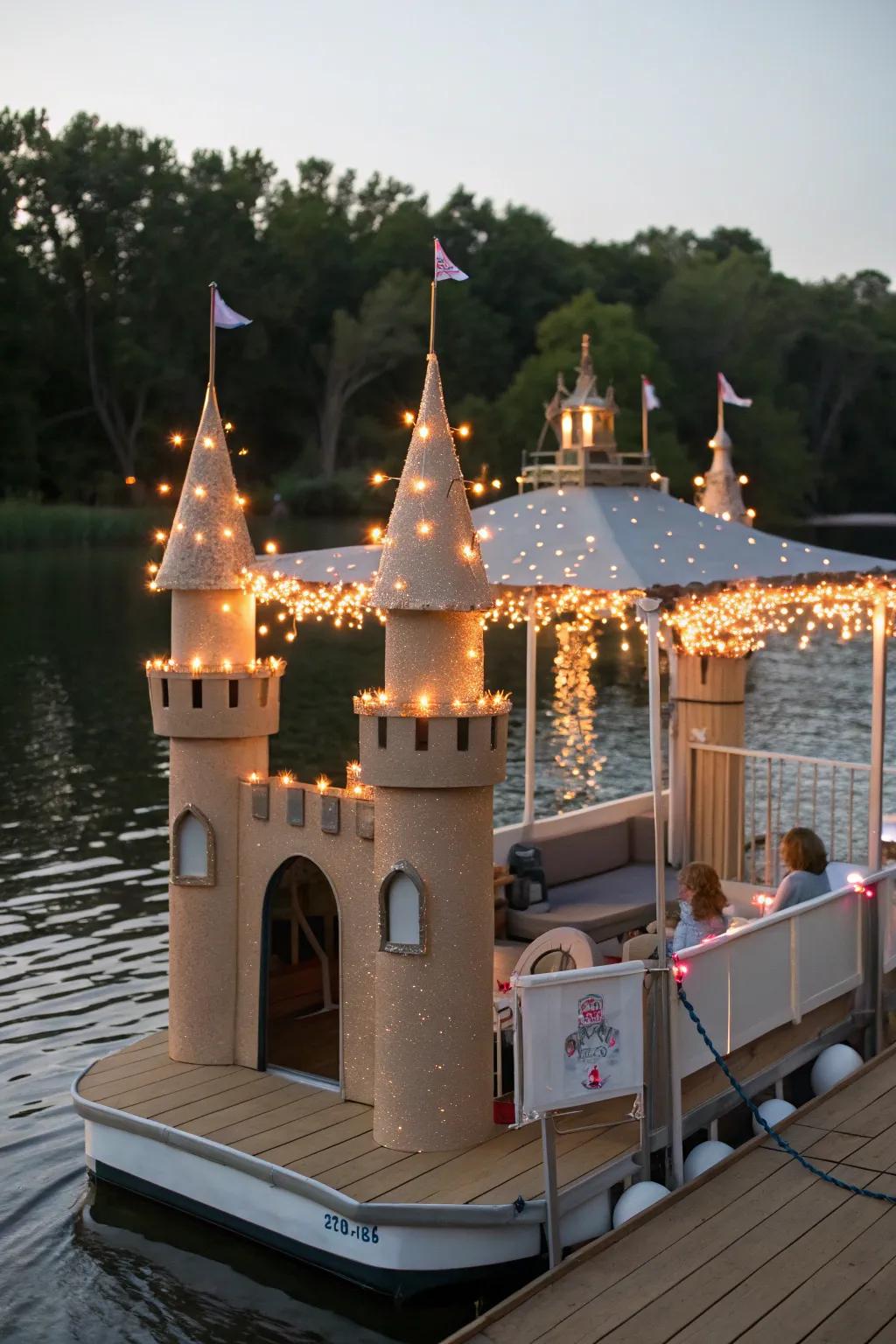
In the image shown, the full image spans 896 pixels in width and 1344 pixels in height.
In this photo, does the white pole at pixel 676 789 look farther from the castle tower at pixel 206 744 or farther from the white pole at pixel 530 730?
the castle tower at pixel 206 744

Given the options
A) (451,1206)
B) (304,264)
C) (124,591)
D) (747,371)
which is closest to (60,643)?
(124,591)

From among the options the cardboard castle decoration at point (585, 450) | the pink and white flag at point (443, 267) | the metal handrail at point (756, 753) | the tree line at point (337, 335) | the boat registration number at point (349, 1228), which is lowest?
the boat registration number at point (349, 1228)

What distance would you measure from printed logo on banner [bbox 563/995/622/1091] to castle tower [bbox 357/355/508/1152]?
90 centimetres

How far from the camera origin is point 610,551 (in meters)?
10.3

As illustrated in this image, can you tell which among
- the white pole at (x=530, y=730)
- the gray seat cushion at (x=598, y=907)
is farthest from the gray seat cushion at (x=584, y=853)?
the white pole at (x=530, y=730)

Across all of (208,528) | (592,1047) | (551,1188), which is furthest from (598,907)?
(551,1188)

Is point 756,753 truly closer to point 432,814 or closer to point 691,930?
point 691,930

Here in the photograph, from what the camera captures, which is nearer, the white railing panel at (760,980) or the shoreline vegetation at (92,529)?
the white railing panel at (760,980)

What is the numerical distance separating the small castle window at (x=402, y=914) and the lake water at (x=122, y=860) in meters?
1.74

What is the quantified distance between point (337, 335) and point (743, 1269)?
64.4 metres

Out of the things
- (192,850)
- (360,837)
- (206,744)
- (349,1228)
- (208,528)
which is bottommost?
(349,1228)

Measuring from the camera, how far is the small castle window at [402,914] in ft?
27.7

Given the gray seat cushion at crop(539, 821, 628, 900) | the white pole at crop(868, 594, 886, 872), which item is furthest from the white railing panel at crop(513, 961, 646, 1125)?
the gray seat cushion at crop(539, 821, 628, 900)

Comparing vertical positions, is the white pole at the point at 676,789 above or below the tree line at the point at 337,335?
below
